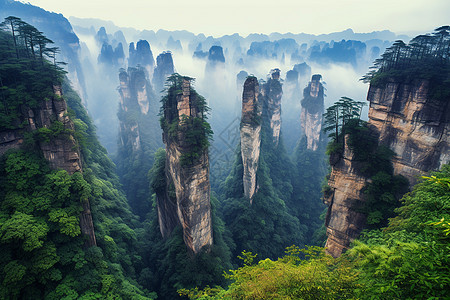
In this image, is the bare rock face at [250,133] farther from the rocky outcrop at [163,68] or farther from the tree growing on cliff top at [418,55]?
the rocky outcrop at [163,68]

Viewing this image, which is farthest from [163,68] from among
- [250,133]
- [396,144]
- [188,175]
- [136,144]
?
[396,144]

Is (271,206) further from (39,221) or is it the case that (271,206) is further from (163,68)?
(163,68)

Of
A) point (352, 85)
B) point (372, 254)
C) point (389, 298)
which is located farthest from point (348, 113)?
point (352, 85)

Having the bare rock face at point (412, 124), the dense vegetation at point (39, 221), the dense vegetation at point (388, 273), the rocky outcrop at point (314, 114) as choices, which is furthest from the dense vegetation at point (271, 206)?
the dense vegetation at point (388, 273)

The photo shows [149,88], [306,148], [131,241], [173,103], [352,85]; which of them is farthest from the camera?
[352,85]

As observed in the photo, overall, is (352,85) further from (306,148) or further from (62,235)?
(62,235)

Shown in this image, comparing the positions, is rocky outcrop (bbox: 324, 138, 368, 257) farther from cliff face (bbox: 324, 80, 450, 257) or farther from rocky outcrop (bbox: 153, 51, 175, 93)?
rocky outcrop (bbox: 153, 51, 175, 93)
